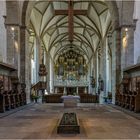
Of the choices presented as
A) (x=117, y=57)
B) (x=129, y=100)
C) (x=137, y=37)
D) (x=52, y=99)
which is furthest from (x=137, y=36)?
(x=52, y=99)

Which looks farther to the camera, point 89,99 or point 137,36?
point 89,99

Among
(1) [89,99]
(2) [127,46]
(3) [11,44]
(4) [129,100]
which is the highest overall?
(3) [11,44]

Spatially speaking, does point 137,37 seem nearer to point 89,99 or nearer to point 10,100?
point 10,100

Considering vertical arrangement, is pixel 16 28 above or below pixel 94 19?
below

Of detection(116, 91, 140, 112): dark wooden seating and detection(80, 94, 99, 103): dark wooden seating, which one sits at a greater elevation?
detection(116, 91, 140, 112): dark wooden seating

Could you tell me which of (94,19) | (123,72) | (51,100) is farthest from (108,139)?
(94,19)

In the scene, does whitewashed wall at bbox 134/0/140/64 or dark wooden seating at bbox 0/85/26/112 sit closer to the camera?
dark wooden seating at bbox 0/85/26/112

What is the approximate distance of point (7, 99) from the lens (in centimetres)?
1477

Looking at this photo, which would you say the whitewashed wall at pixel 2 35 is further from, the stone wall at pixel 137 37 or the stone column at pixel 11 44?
the stone wall at pixel 137 37

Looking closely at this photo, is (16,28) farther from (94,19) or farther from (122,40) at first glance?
(94,19)

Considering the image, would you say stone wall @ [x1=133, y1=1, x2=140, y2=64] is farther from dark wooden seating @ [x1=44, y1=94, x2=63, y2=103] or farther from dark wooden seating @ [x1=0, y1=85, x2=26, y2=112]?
dark wooden seating @ [x1=44, y1=94, x2=63, y2=103]

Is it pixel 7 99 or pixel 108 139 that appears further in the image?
pixel 7 99

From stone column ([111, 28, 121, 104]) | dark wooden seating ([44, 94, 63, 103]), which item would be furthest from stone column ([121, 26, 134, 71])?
dark wooden seating ([44, 94, 63, 103])

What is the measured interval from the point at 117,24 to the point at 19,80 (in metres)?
7.49
